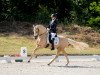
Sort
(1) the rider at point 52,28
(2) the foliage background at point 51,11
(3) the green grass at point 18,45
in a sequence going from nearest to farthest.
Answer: (1) the rider at point 52,28, (3) the green grass at point 18,45, (2) the foliage background at point 51,11

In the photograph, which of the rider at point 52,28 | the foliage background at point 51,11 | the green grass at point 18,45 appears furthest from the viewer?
the foliage background at point 51,11

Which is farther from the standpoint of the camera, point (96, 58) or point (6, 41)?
point (6, 41)

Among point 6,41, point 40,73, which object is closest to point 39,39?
point 40,73

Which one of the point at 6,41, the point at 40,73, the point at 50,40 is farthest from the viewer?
the point at 6,41

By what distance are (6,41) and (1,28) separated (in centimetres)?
385

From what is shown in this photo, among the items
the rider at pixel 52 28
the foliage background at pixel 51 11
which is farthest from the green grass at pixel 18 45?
the rider at pixel 52 28

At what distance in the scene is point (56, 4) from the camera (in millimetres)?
43719

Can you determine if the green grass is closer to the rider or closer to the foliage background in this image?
the foliage background

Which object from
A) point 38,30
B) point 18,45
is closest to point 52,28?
point 38,30

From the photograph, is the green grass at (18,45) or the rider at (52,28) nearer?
the rider at (52,28)

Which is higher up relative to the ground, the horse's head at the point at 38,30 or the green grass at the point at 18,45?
the horse's head at the point at 38,30

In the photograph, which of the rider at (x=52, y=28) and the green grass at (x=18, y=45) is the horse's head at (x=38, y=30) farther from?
the green grass at (x=18, y=45)

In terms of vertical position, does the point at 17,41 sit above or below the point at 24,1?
below

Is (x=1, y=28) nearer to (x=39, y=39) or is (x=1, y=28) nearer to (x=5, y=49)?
(x=5, y=49)
